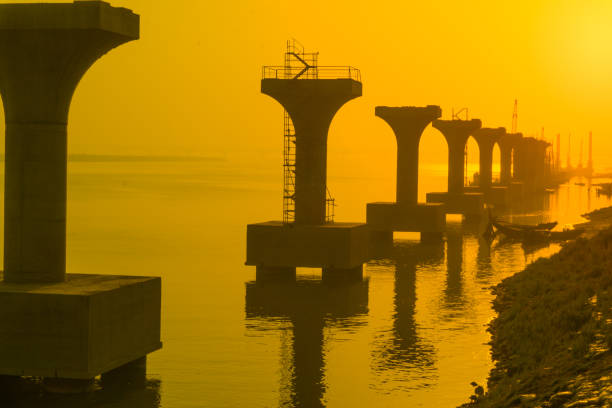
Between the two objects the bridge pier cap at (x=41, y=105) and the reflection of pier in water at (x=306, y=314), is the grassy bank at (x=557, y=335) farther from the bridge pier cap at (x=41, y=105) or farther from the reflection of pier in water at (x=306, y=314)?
the bridge pier cap at (x=41, y=105)

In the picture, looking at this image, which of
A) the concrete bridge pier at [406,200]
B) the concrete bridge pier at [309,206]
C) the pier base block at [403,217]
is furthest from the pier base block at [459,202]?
the concrete bridge pier at [309,206]

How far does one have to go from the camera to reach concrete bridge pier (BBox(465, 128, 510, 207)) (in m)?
119

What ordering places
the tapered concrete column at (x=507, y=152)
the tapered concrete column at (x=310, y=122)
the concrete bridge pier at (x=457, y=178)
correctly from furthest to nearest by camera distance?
1. the tapered concrete column at (x=507, y=152)
2. the concrete bridge pier at (x=457, y=178)
3. the tapered concrete column at (x=310, y=122)

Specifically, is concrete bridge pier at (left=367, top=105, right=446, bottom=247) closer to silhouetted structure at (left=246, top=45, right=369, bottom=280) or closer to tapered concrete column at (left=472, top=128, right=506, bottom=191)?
silhouetted structure at (left=246, top=45, right=369, bottom=280)

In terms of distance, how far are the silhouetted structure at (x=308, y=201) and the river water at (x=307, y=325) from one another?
1.55 m

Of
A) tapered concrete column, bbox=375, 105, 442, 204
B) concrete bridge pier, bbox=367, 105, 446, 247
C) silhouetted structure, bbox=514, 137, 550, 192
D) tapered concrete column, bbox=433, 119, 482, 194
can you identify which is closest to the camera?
concrete bridge pier, bbox=367, 105, 446, 247

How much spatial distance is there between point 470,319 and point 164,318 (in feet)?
41.9

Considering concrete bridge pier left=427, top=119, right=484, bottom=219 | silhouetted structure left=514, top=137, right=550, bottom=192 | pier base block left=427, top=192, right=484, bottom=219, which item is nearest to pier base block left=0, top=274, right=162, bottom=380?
concrete bridge pier left=427, top=119, right=484, bottom=219

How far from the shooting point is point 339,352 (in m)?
34.2

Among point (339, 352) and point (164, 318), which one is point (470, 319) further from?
point (164, 318)

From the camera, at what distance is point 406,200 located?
7344 cm

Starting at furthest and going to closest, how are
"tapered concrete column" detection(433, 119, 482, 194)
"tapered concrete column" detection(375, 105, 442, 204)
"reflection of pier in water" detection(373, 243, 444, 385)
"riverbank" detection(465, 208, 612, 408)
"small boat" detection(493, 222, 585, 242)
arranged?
"tapered concrete column" detection(433, 119, 482, 194)
"small boat" detection(493, 222, 585, 242)
"tapered concrete column" detection(375, 105, 442, 204)
"reflection of pier in water" detection(373, 243, 444, 385)
"riverbank" detection(465, 208, 612, 408)

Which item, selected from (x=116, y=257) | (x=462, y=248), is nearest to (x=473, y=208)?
(x=462, y=248)

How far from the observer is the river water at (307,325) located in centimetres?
2822
